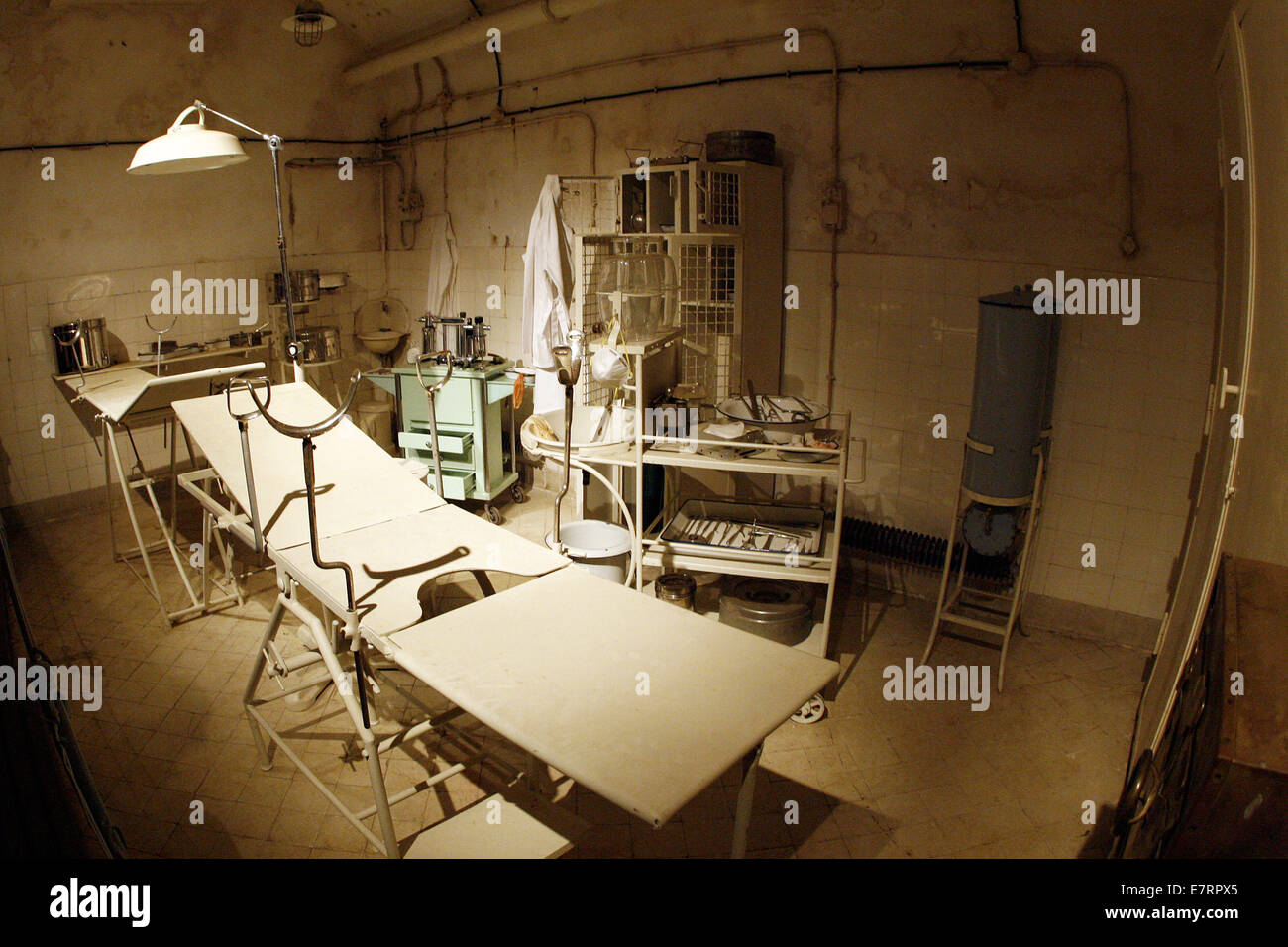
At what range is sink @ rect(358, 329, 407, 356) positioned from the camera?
6.68 metres

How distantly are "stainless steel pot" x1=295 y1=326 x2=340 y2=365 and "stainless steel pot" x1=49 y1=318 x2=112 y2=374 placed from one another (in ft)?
3.99

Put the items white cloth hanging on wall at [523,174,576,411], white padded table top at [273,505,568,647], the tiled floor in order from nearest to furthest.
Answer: white padded table top at [273,505,568,647], the tiled floor, white cloth hanging on wall at [523,174,576,411]

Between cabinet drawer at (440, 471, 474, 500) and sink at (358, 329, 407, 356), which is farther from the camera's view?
sink at (358, 329, 407, 356)

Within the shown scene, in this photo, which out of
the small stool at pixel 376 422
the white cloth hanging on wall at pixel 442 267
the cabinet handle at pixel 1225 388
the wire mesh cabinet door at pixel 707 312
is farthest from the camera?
the white cloth hanging on wall at pixel 442 267

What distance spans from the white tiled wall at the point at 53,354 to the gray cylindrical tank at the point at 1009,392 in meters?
4.76

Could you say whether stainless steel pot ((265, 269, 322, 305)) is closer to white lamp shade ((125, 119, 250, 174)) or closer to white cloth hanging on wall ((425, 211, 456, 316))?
white cloth hanging on wall ((425, 211, 456, 316))

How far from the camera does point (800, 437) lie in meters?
3.73

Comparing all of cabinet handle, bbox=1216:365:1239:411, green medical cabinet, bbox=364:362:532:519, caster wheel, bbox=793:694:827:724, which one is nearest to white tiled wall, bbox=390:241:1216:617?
caster wheel, bbox=793:694:827:724

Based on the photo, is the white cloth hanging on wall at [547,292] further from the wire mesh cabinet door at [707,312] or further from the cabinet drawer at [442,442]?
the wire mesh cabinet door at [707,312]

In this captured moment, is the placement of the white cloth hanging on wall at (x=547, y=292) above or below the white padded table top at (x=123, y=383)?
above

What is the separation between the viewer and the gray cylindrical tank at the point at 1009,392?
3410mm

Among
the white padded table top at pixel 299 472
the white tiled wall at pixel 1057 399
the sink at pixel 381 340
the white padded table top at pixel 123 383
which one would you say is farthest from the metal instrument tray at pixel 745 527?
the sink at pixel 381 340

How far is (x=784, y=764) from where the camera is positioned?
3.21 meters
